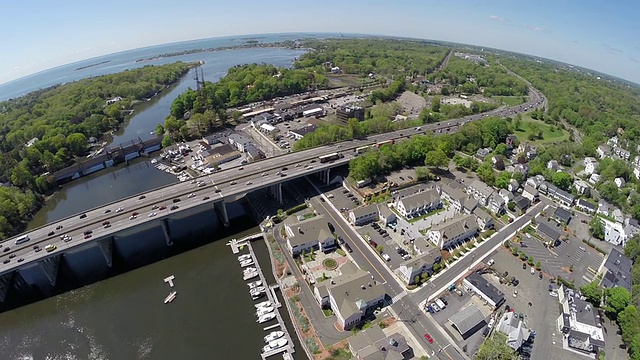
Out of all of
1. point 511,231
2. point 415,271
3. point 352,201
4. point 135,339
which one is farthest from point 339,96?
point 135,339

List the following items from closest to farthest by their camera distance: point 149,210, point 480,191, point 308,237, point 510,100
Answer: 1. point 308,237
2. point 149,210
3. point 480,191
4. point 510,100

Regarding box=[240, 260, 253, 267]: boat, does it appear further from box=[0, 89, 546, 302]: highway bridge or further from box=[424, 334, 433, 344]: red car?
box=[424, 334, 433, 344]: red car

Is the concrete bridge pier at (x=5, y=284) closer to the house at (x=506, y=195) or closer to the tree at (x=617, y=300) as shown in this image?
the tree at (x=617, y=300)

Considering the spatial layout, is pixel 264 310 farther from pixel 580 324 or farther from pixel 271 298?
pixel 580 324

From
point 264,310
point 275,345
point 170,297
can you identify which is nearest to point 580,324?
point 275,345

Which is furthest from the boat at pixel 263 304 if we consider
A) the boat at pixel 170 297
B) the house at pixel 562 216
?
the house at pixel 562 216

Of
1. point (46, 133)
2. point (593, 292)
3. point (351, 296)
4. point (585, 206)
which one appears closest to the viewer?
point (351, 296)
